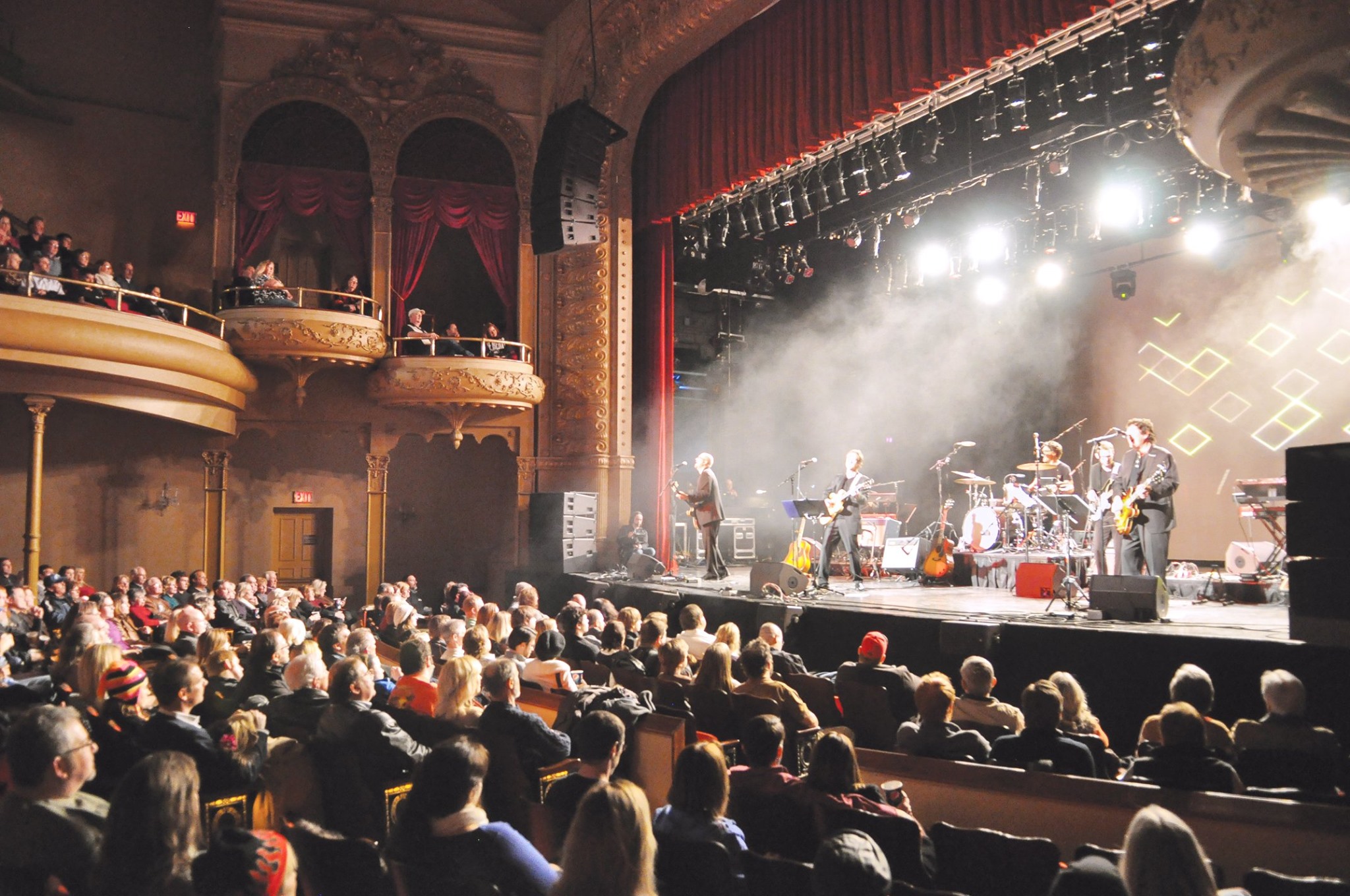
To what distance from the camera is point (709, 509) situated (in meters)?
12.1

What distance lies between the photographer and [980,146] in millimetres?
12125

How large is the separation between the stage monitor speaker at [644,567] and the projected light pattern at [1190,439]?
8.08 meters

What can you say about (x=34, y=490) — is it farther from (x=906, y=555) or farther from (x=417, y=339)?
(x=906, y=555)

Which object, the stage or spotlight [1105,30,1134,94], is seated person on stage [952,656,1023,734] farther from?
spotlight [1105,30,1134,94]

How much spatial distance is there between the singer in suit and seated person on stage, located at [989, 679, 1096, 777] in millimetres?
7708

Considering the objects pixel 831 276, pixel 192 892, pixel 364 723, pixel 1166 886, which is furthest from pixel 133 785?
pixel 831 276

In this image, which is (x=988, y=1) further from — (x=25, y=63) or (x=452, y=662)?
(x=25, y=63)

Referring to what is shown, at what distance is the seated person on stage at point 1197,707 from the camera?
454 centimetres

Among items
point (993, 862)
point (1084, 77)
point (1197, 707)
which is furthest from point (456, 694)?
point (1084, 77)

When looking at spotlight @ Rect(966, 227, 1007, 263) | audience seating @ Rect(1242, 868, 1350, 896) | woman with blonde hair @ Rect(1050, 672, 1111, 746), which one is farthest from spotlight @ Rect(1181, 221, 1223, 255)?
audience seating @ Rect(1242, 868, 1350, 896)

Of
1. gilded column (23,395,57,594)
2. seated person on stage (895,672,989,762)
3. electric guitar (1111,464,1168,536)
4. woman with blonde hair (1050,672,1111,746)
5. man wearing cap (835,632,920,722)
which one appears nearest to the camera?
seated person on stage (895,672,989,762)

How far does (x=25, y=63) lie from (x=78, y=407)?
517 centimetres

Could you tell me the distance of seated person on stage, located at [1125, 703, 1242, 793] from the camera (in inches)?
146

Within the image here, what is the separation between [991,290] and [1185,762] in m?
13.9
